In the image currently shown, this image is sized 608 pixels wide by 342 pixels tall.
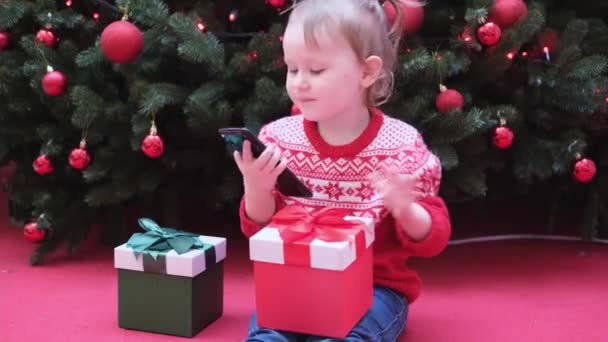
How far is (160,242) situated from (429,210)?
48cm

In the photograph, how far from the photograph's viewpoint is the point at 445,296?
5.09ft

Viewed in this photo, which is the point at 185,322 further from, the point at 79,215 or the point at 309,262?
the point at 79,215

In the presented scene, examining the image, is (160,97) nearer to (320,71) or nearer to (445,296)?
(320,71)

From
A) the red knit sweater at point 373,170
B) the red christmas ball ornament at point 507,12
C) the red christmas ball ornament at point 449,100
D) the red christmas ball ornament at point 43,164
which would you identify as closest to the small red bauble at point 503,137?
the red christmas ball ornament at point 449,100

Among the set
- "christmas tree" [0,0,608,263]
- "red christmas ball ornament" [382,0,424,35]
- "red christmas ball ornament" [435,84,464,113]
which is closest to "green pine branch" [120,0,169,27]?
"christmas tree" [0,0,608,263]

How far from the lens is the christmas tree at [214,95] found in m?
1.55

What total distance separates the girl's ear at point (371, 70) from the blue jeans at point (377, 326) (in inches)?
13.8

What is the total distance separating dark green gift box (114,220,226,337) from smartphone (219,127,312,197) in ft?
0.71

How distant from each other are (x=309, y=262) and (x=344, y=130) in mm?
259

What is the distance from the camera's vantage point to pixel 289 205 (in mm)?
1258

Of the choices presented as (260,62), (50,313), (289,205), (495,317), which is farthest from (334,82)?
(50,313)

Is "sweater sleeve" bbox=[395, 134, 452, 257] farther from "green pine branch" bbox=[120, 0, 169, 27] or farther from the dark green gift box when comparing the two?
"green pine branch" bbox=[120, 0, 169, 27]

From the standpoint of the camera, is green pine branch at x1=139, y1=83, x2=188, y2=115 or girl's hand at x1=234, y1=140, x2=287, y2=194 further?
green pine branch at x1=139, y1=83, x2=188, y2=115

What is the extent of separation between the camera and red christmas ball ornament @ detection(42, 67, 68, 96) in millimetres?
1597
